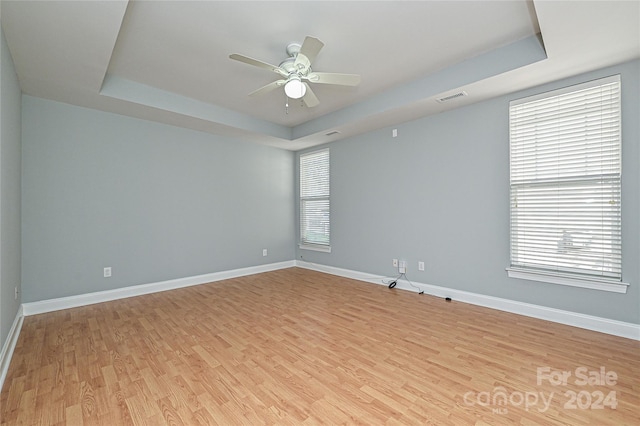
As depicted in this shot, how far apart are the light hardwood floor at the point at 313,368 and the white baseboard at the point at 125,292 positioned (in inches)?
6.0

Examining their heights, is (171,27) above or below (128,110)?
above

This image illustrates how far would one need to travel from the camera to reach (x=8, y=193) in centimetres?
239

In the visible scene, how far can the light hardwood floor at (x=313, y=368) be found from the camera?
1613 mm

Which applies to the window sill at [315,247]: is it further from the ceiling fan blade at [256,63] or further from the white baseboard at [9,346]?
the white baseboard at [9,346]

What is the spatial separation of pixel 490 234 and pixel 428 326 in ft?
4.71

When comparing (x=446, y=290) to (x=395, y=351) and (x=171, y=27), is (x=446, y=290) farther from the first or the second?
(x=171, y=27)

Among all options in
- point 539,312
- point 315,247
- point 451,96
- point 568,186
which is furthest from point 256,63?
point 315,247

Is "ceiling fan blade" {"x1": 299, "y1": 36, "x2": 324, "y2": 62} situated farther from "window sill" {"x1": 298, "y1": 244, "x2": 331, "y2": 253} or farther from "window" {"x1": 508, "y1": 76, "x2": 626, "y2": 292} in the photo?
"window sill" {"x1": 298, "y1": 244, "x2": 331, "y2": 253}

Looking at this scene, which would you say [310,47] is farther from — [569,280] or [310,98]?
[569,280]

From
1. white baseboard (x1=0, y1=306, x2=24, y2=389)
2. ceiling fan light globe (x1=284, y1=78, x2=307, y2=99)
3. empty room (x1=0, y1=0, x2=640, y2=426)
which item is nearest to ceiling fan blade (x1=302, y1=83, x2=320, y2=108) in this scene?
empty room (x1=0, y1=0, x2=640, y2=426)

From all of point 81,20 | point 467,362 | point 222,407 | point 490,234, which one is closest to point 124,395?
point 222,407

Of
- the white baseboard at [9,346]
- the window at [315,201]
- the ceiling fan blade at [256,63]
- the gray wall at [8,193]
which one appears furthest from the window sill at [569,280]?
the gray wall at [8,193]

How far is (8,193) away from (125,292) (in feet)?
6.38

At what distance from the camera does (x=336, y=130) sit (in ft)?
15.0
